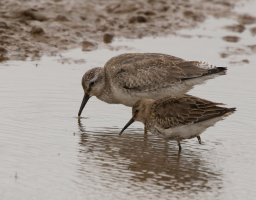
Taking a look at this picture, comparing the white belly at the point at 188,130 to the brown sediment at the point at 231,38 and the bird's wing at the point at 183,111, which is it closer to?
the bird's wing at the point at 183,111

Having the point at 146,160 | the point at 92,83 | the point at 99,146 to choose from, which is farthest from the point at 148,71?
the point at 146,160

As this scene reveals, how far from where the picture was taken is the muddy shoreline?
15.3 meters

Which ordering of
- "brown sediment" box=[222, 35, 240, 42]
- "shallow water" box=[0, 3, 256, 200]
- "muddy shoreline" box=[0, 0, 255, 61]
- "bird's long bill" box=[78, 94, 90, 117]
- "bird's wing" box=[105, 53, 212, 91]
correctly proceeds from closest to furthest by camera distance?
1. "shallow water" box=[0, 3, 256, 200]
2. "bird's long bill" box=[78, 94, 90, 117]
3. "bird's wing" box=[105, 53, 212, 91]
4. "muddy shoreline" box=[0, 0, 255, 61]
5. "brown sediment" box=[222, 35, 240, 42]

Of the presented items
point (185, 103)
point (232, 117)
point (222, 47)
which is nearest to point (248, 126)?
point (232, 117)

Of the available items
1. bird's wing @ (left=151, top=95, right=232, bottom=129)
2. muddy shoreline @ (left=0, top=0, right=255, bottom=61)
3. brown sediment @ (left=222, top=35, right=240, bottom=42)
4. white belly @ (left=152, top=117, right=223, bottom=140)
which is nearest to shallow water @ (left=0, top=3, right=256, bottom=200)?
white belly @ (left=152, top=117, right=223, bottom=140)

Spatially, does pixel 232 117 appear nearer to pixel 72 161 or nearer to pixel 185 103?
pixel 185 103

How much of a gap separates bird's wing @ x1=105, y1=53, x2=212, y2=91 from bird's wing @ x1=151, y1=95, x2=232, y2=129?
43.5 inches

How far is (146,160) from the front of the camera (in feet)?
33.4

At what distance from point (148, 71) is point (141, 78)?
0.18 meters

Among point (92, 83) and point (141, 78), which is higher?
point (141, 78)

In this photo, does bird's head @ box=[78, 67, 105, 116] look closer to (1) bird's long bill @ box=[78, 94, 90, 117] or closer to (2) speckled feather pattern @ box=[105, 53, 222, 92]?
(1) bird's long bill @ box=[78, 94, 90, 117]

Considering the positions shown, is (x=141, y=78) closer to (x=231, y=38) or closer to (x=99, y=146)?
(x=99, y=146)

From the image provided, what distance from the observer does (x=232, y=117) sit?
12.0m

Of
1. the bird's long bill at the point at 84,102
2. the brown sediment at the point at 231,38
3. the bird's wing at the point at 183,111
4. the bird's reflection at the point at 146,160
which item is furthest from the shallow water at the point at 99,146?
the brown sediment at the point at 231,38
